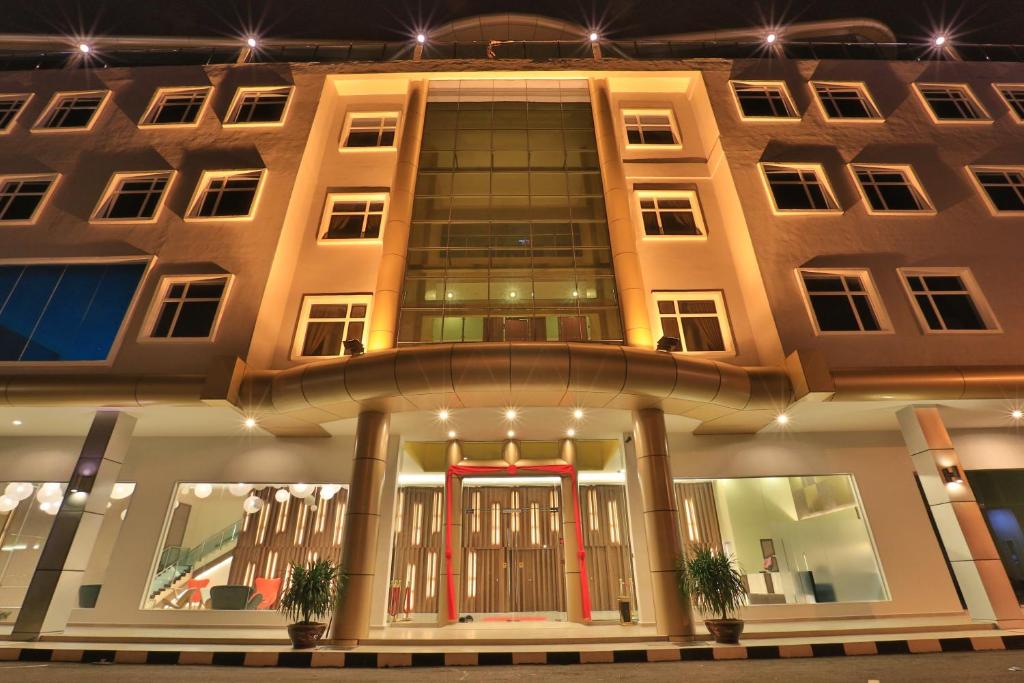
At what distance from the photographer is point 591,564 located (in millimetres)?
15344

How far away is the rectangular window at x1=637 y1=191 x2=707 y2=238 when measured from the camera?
15148 millimetres

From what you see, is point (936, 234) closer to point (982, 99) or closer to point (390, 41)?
point (982, 99)

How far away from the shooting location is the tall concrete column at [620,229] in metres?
12.6

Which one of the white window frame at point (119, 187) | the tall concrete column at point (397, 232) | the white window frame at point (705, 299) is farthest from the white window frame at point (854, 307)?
the white window frame at point (119, 187)

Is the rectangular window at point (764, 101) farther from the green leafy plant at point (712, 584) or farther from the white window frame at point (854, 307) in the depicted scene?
the green leafy plant at point (712, 584)

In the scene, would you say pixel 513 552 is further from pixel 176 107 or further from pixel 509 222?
pixel 176 107

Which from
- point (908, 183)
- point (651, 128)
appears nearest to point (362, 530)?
point (651, 128)

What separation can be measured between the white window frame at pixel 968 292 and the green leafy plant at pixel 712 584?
7876 millimetres

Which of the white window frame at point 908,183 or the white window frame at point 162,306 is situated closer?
the white window frame at point 162,306

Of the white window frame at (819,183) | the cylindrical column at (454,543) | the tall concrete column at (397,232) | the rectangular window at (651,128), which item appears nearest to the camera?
the tall concrete column at (397,232)

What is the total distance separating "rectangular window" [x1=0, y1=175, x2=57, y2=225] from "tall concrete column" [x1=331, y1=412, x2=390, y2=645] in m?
12.2

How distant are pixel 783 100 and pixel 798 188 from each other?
4.49m

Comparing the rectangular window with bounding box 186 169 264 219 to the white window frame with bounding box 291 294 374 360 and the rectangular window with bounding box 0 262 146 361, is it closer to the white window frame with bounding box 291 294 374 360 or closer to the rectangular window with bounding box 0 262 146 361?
the rectangular window with bounding box 0 262 146 361

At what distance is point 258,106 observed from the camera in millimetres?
17297
